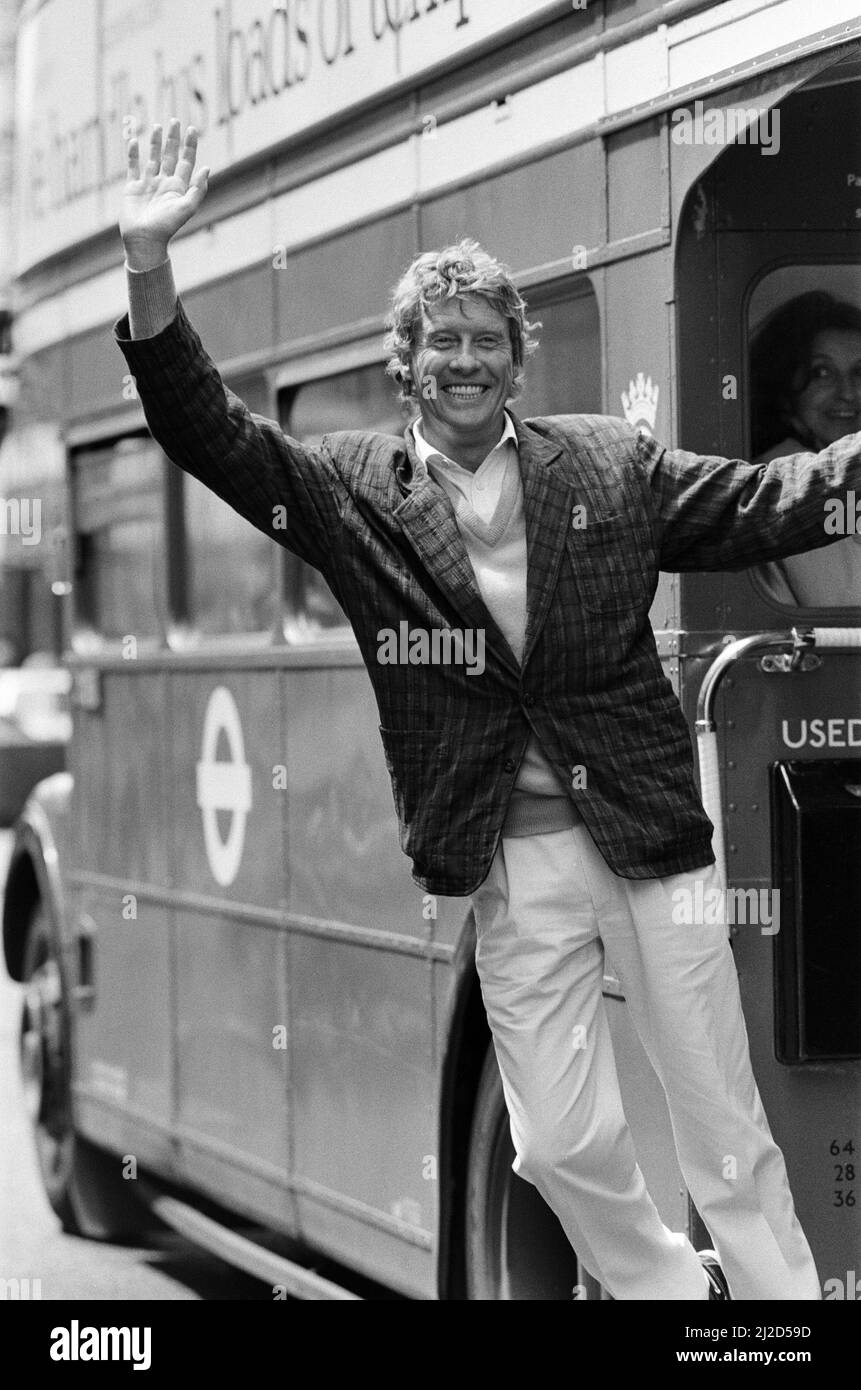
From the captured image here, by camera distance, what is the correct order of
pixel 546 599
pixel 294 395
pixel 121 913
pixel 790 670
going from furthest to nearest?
pixel 121 913, pixel 294 395, pixel 790 670, pixel 546 599

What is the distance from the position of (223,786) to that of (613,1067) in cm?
240

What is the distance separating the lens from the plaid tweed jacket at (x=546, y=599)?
11.6 feet

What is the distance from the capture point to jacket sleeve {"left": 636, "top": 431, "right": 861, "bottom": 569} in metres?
3.56

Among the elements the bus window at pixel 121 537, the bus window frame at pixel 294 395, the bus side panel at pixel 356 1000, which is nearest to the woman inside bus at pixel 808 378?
the bus window frame at pixel 294 395

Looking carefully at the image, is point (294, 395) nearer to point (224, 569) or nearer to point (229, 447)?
point (224, 569)

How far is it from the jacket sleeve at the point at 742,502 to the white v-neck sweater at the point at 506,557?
20 centimetres

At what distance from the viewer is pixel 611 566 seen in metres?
3.59

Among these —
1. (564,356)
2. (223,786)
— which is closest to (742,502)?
(564,356)

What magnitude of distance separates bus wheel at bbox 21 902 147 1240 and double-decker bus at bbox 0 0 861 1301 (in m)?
0.02

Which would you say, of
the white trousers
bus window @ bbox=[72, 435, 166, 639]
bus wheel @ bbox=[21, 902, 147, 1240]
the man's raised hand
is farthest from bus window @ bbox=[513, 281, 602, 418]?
bus wheel @ bbox=[21, 902, 147, 1240]

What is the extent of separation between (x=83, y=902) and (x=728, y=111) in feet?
12.6

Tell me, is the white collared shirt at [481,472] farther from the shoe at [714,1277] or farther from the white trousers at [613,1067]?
the shoe at [714,1277]

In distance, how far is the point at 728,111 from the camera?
381 cm

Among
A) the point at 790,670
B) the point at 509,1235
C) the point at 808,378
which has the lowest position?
the point at 509,1235
